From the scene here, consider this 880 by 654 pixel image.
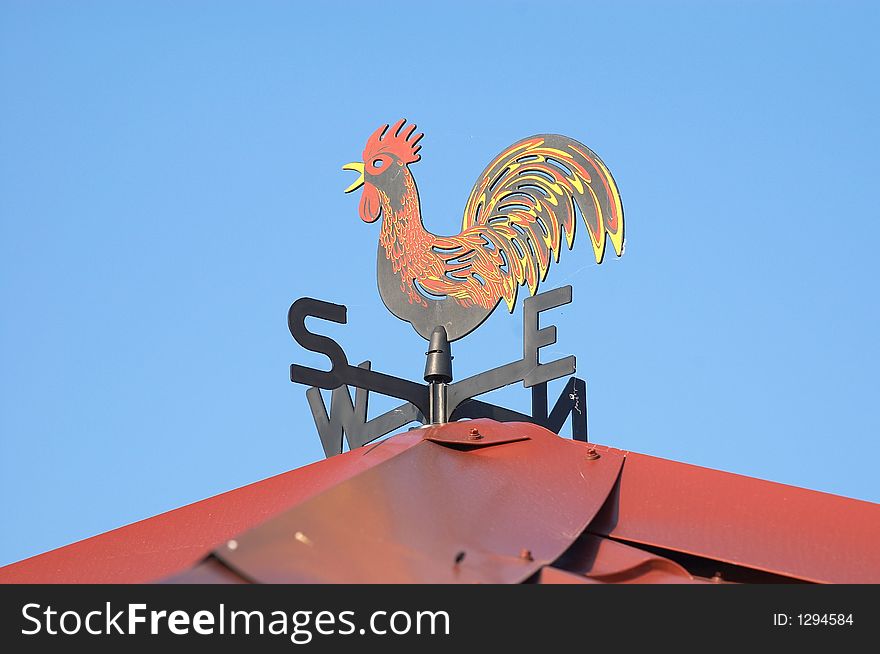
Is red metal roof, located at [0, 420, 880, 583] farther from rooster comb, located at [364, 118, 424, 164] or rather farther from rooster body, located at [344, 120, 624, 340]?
rooster comb, located at [364, 118, 424, 164]

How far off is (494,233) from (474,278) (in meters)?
0.45

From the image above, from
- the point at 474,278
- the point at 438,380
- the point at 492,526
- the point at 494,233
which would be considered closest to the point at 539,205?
the point at 494,233

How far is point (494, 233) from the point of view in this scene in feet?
17.6

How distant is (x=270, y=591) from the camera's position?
7.70 feet

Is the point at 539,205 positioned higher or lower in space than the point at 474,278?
higher

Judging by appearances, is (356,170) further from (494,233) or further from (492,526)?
(492,526)

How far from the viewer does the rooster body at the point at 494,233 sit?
4.91m

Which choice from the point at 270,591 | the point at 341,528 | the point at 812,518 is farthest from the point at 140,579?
the point at 812,518

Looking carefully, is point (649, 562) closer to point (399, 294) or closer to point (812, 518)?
point (812, 518)

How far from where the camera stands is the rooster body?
4910 millimetres

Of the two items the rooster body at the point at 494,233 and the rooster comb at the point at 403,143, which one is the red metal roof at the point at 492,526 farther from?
the rooster comb at the point at 403,143

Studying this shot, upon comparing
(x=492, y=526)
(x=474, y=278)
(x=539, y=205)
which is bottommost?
(x=492, y=526)

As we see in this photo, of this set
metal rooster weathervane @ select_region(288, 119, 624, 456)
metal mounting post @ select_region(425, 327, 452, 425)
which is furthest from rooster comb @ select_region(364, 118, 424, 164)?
metal mounting post @ select_region(425, 327, 452, 425)

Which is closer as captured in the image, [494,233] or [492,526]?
[492,526]
